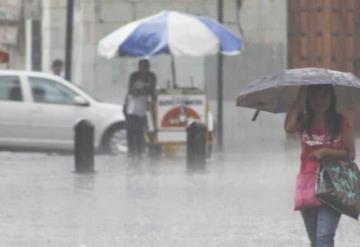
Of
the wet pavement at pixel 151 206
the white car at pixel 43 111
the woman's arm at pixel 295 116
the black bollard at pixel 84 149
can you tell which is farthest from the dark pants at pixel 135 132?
the woman's arm at pixel 295 116

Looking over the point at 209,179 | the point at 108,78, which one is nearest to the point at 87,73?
the point at 108,78

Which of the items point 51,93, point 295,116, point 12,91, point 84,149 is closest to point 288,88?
point 295,116

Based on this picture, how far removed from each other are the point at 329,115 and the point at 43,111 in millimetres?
15351

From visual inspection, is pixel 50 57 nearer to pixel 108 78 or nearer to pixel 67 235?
pixel 108 78

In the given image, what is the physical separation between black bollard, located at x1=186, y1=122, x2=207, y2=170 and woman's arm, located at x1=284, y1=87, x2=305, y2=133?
36.8 feet

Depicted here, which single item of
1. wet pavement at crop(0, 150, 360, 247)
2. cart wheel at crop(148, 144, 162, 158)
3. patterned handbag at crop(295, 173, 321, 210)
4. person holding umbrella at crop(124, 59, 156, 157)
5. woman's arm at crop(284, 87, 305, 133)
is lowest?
cart wheel at crop(148, 144, 162, 158)

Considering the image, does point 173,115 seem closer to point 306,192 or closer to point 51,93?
point 51,93

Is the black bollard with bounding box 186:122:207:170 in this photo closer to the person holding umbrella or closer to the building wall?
the person holding umbrella

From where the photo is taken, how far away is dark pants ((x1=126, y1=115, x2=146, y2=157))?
2270 centimetres

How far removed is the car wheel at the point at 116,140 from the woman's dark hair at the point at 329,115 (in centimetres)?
Answer: 1535

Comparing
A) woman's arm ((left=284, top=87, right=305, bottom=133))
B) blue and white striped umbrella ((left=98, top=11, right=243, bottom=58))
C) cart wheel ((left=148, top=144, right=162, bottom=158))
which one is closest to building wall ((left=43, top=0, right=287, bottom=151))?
blue and white striped umbrella ((left=98, top=11, right=243, bottom=58))

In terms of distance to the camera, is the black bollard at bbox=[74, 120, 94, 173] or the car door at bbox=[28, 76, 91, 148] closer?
the black bollard at bbox=[74, 120, 94, 173]

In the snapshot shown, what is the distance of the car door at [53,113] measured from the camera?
23.9 m

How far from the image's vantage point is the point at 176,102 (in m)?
23.0
